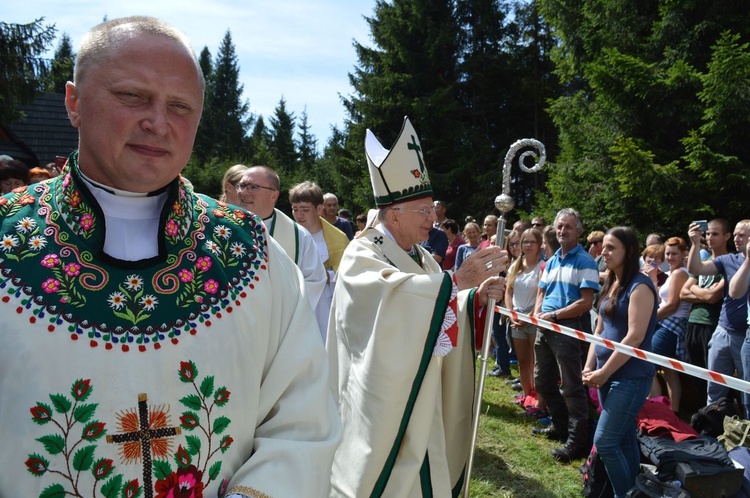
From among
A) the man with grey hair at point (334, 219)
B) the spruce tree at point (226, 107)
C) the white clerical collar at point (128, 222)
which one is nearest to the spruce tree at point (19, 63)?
the man with grey hair at point (334, 219)

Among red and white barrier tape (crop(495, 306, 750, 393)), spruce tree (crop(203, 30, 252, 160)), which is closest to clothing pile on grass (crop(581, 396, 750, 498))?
red and white barrier tape (crop(495, 306, 750, 393))

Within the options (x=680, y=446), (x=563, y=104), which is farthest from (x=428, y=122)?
(x=680, y=446)

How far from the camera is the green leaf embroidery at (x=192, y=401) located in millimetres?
1486

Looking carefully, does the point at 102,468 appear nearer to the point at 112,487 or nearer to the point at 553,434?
the point at 112,487

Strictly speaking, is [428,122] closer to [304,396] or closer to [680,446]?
[680,446]

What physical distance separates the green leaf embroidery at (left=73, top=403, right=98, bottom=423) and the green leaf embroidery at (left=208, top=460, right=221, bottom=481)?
32 centimetres

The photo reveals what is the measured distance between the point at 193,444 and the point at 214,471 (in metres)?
0.09

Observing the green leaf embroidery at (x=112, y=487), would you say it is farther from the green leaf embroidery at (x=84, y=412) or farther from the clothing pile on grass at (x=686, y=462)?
the clothing pile on grass at (x=686, y=462)

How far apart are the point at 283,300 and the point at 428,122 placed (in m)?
23.8

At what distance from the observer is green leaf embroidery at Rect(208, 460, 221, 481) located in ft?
5.03

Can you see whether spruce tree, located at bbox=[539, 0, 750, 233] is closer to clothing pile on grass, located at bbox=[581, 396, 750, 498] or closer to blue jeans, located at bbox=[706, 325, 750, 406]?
blue jeans, located at bbox=[706, 325, 750, 406]

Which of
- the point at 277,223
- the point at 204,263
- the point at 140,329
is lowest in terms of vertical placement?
the point at 140,329

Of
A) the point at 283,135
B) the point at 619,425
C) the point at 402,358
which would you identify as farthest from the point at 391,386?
the point at 283,135

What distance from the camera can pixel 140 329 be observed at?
1473mm
